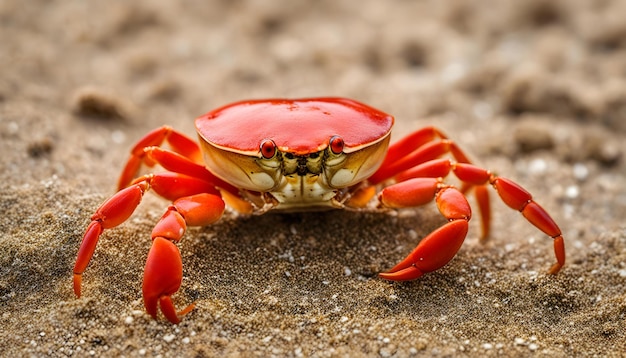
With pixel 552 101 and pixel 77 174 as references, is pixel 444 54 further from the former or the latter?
pixel 77 174

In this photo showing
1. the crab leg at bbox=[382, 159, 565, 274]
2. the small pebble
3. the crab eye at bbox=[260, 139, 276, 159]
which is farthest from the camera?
the small pebble

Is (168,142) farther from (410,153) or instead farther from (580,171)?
(580,171)

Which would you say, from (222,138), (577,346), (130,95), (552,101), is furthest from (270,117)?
(552,101)

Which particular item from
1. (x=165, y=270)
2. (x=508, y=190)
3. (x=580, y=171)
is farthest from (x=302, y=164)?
(x=580, y=171)

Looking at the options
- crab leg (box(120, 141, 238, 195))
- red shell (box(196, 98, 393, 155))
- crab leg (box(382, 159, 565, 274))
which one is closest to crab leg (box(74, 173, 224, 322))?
crab leg (box(120, 141, 238, 195))

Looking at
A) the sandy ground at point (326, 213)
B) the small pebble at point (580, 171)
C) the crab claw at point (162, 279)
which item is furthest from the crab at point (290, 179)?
the small pebble at point (580, 171)

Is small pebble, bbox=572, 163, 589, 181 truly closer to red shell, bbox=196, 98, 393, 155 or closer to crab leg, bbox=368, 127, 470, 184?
crab leg, bbox=368, 127, 470, 184
